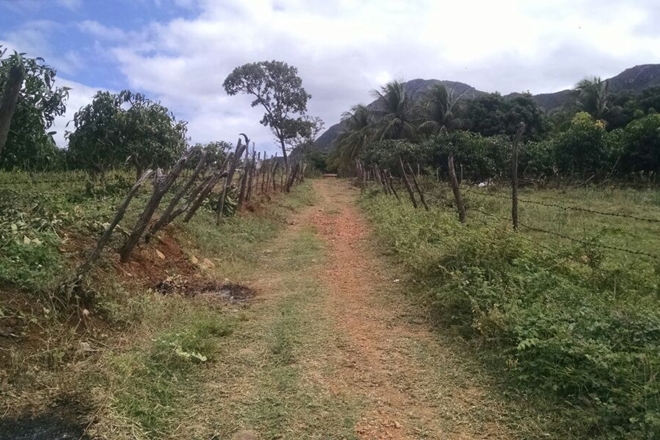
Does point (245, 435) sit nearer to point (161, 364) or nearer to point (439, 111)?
point (161, 364)

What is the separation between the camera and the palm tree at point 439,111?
114 feet

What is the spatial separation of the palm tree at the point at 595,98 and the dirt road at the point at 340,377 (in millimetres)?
34613

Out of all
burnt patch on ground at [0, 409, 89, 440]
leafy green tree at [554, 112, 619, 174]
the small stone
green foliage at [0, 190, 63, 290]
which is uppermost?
leafy green tree at [554, 112, 619, 174]

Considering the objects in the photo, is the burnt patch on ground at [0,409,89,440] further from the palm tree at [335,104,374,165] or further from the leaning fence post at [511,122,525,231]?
the palm tree at [335,104,374,165]

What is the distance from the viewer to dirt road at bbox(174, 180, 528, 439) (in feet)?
10.8

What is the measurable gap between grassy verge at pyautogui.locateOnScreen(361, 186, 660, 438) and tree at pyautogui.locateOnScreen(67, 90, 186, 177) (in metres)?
9.06

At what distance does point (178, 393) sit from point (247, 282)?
133 inches

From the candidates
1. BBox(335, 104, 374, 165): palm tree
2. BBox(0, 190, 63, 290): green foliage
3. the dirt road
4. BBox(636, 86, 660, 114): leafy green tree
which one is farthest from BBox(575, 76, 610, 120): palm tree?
BBox(0, 190, 63, 290): green foliage

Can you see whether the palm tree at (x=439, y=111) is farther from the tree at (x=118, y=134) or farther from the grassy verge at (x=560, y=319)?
the grassy verge at (x=560, y=319)

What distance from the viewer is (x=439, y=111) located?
116 feet

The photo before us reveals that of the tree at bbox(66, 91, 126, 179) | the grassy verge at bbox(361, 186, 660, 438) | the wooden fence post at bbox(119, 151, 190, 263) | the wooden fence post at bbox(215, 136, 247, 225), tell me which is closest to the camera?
the grassy verge at bbox(361, 186, 660, 438)

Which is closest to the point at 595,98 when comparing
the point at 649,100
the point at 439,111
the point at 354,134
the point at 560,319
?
the point at 649,100

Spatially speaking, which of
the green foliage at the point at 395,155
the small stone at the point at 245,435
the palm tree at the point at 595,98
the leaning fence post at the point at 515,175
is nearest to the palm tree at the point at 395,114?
the green foliage at the point at 395,155

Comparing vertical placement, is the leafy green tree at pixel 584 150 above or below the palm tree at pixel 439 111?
below
